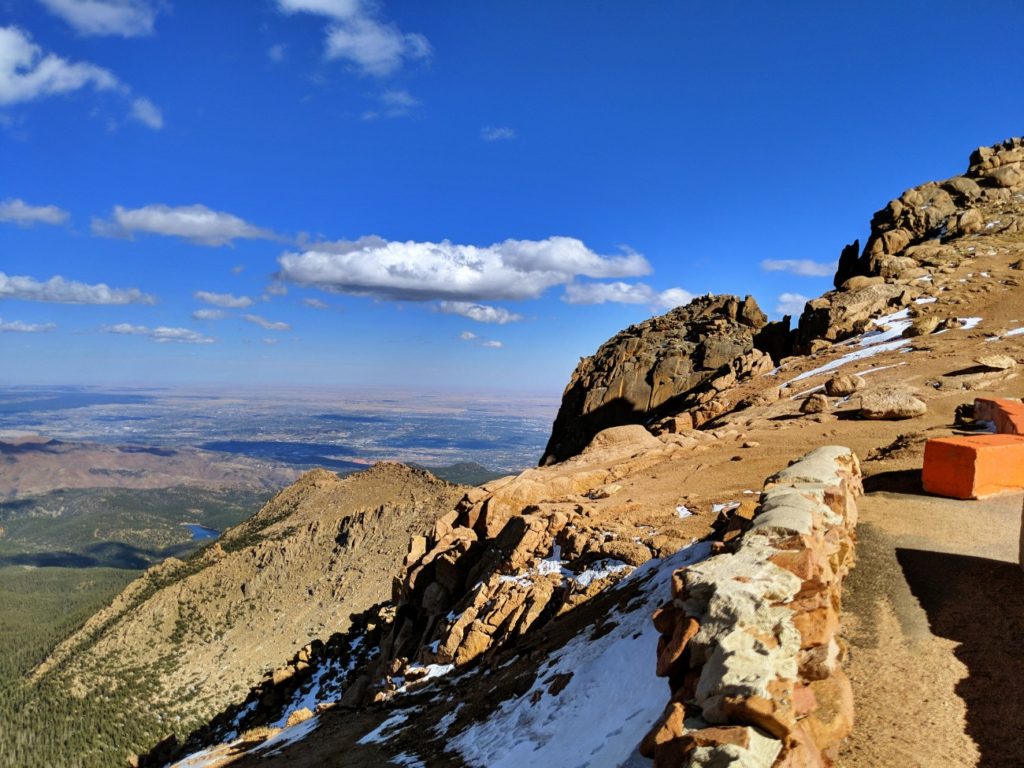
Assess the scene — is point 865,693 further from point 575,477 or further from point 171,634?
point 171,634

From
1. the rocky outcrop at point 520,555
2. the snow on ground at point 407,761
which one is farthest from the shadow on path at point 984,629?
the snow on ground at point 407,761

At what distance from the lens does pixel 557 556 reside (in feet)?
53.1

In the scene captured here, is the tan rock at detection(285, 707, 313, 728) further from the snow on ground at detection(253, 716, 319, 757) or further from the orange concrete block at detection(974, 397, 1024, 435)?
the orange concrete block at detection(974, 397, 1024, 435)

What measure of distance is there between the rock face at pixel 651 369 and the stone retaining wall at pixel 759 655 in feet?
107

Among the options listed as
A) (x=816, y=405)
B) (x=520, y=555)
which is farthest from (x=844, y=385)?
(x=520, y=555)

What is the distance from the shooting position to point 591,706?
30.5 feet

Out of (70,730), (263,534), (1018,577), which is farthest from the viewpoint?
(263,534)

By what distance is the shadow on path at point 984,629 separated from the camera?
5.48 metres

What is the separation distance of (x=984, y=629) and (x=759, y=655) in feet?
12.0

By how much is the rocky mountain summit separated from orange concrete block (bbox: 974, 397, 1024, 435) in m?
1.26

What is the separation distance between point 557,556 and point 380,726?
590 centimetres

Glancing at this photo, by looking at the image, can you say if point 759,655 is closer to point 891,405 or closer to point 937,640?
point 937,640

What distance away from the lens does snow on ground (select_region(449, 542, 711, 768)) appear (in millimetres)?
7883

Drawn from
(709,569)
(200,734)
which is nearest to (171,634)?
(200,734)
